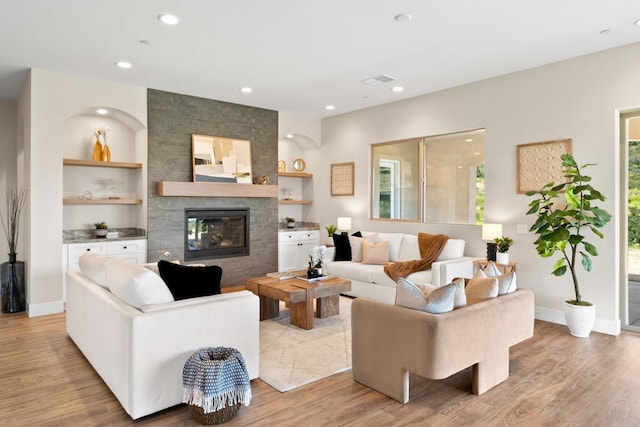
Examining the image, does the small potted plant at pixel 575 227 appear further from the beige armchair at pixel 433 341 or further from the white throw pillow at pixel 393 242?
the white throw pillow at pixel 393 242

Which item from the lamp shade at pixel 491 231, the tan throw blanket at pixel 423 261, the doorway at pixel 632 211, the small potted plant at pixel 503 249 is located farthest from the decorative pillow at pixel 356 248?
the doorway at pixel 632 211

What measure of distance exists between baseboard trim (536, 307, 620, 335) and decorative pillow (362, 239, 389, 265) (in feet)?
6.50

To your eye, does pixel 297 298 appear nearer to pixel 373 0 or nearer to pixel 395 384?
pixel 395 384

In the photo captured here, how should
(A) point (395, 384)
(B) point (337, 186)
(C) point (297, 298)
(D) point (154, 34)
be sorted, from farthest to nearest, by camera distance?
1. (B) point (337, 186)
2. (C) point (297, 298)
3. (D) point (154, 34)
4. (A) point (395, 384)

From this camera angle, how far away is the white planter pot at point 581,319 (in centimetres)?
412

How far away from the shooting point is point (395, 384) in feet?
9.08

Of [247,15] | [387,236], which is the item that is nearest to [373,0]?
[247,15]

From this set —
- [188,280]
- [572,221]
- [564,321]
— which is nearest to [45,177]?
[188,280]

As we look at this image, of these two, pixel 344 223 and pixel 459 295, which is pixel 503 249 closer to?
pixel 459 295

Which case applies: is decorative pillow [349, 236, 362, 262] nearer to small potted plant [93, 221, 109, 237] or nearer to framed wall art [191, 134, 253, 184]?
framed wall art [191, 134, 253, 184]

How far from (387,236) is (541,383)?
3.28 meters

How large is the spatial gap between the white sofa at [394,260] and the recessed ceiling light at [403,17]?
8.81ft

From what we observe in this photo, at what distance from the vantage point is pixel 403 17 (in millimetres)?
3514

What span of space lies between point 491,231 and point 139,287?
400 centimetres
